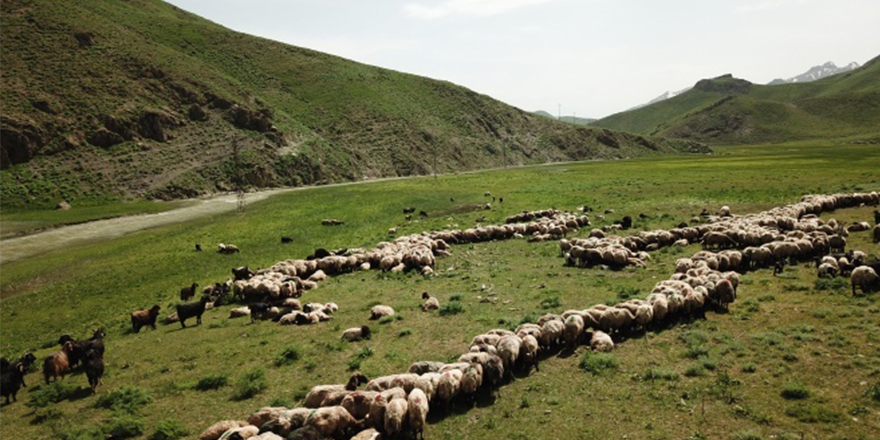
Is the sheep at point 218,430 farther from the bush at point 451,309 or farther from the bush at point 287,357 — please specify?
the bush at point 451,309

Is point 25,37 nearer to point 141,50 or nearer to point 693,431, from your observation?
point 141,50

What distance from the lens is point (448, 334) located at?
1620 centimetres

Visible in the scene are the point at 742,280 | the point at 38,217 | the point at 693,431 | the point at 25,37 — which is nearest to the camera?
the point at 693,431

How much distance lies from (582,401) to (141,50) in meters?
116

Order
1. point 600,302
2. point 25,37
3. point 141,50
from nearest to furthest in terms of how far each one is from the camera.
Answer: point 600,302 < point 25,37 < point 141,50

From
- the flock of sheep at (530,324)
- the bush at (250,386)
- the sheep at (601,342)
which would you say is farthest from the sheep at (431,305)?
the bush at (250,386)

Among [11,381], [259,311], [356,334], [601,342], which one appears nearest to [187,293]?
[259,311]

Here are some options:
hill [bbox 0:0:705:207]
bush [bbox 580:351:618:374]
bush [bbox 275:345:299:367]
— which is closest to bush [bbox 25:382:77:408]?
bush [bbox 275:345:299:367]

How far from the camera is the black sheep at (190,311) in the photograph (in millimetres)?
19391

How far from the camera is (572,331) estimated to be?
47.4ft

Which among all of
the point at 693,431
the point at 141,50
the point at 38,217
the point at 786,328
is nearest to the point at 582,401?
the point at 693,431

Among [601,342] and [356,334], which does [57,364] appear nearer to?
[356,334]

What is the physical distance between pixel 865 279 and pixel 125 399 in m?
25.5

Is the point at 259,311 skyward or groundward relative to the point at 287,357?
skyward
